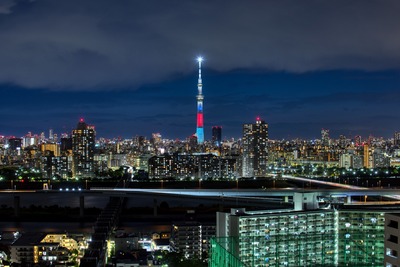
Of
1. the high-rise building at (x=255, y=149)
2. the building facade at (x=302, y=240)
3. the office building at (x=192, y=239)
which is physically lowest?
the office building at (x=192, y=239)

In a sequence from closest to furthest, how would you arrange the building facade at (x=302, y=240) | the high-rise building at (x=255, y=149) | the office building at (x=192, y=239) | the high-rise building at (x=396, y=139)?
the building facade at (x=302, y=240), the office building at (x=192, y=239), the high-rise building at (x=255, y=149), the high-rise building at (x=396, y=139)

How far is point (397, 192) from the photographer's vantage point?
1270 cm

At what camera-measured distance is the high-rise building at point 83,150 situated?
2564cm

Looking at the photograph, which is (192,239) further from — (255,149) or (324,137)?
(324,137)

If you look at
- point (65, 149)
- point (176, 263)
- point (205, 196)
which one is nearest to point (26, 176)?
point (65, 149)

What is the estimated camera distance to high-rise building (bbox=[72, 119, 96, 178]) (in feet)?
84.1

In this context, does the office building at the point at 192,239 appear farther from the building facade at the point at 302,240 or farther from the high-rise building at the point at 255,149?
the high-rise building at the point at 255,149

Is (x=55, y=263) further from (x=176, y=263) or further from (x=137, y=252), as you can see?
(x=176, y=263)

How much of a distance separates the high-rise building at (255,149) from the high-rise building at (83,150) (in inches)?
260

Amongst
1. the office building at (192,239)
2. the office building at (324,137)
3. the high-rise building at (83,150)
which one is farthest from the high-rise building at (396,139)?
the office building at (192,239)

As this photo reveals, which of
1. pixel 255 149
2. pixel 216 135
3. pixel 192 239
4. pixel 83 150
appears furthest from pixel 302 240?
pixel 216 135

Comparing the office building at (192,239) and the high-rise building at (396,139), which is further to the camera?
the high-rise building at (396,139)

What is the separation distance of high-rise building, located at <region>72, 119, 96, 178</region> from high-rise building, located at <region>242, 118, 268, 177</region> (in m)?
6.61

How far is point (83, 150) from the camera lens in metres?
27.1
